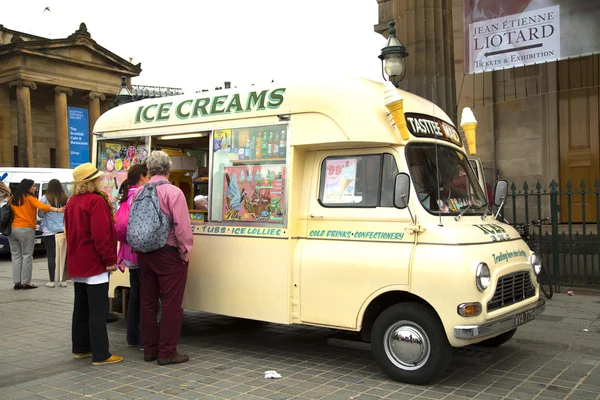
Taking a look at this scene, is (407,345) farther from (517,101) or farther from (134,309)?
(517,101)

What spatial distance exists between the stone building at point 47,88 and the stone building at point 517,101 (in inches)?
985

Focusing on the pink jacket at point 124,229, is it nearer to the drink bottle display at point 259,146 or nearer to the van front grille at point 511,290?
the drink bottle display at point 259,146

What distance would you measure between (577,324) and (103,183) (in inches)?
256

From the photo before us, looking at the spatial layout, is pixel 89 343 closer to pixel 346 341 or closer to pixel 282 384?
pixel 282 384

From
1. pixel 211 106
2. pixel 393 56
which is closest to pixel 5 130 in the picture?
pixel 393 56

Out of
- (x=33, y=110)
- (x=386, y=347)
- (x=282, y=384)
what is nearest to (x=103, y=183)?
(x=282, y=384)

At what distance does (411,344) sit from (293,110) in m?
2.56

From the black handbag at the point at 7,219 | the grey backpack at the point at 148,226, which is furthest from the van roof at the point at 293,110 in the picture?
the black handbag at the point at 7,219

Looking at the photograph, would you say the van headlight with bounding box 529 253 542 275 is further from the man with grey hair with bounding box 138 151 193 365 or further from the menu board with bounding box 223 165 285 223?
the man with grey hair with bounding box 138 151 193 365

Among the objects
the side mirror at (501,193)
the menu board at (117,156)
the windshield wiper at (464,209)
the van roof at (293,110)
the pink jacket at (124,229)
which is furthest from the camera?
the menu board at (117,156)

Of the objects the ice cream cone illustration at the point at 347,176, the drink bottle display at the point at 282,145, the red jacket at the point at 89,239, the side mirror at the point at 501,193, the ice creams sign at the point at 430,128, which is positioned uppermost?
the ice creams sign at the point at 430,128

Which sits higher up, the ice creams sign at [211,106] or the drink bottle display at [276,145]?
the ice creams sign at [211,106]

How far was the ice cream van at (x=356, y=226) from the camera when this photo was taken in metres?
5.03

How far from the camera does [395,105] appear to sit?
538cm
